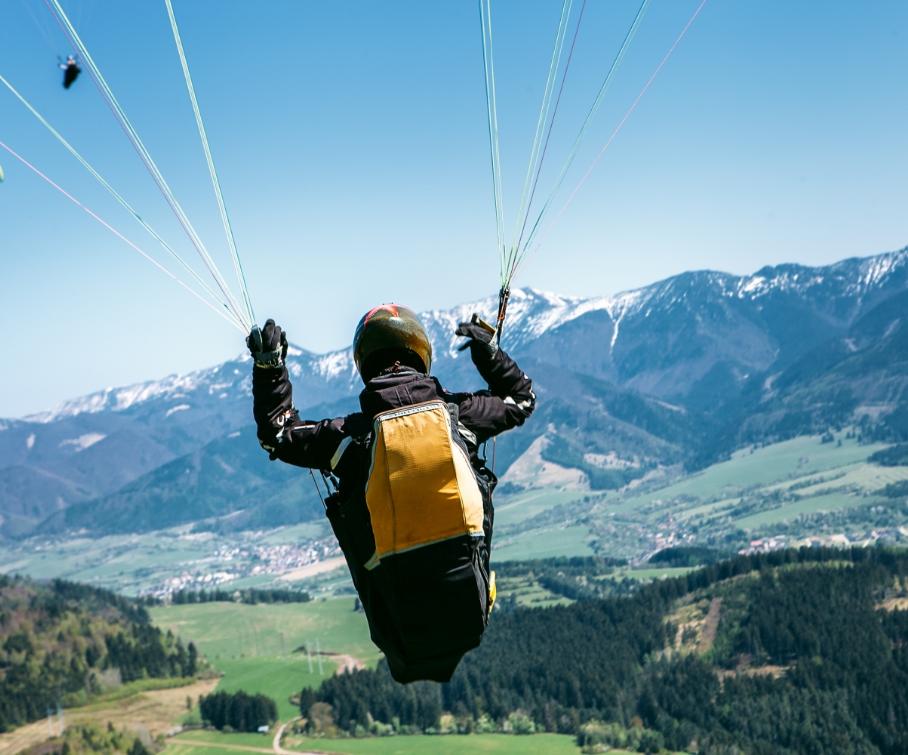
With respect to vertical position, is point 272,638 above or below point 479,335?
below

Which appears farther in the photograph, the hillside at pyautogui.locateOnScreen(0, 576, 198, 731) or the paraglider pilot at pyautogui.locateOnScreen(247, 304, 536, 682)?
the hillside at pyautogui.locateOnScreen(0, 576, 198, 731)

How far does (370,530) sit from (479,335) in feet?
6.10

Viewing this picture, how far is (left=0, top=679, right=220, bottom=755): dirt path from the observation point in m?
102

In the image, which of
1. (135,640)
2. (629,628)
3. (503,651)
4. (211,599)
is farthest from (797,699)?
(211,599)

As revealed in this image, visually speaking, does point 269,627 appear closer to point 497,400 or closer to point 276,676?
point 276,676

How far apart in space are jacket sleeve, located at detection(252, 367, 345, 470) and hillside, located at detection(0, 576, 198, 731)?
116342mm

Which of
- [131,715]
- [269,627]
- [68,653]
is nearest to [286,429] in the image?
[131,715]

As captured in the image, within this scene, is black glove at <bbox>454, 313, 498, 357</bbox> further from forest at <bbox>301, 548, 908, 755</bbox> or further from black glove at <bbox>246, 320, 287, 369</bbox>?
forest at <bbox>301, 548, 908, 755</bbox>

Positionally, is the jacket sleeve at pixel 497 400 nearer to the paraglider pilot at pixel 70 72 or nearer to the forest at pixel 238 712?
the paraglider pilot at pixel 70 72

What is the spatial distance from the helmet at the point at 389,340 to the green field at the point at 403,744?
89.8 meters

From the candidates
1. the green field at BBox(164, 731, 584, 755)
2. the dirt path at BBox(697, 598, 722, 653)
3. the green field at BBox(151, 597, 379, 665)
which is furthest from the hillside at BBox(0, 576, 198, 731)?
the dirt path at BBox(697, 598, 722, 653)

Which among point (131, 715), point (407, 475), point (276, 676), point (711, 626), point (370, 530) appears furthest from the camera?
point (276, 676)

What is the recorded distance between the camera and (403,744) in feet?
312

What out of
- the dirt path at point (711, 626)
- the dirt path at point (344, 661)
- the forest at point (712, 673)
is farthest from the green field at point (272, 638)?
the dirt path at point (711, 626)
